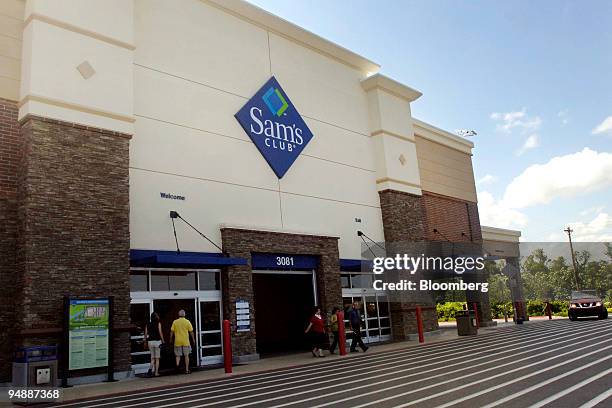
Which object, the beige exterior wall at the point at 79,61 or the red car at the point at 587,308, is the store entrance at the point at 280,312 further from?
the red car at the point at 587,308

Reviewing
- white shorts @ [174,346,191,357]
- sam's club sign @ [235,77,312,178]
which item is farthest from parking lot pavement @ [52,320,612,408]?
sam's club sign @ [235,77,312,178]

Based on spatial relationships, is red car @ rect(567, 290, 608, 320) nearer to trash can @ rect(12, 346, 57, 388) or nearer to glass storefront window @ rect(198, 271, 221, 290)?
glass storefront window @ rect(198, 271, 221, 290)

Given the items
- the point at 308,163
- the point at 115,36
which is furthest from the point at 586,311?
the point at 115,36

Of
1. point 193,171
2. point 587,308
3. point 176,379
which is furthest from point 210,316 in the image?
point 587,308

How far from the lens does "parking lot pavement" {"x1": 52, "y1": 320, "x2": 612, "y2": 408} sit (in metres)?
7.77

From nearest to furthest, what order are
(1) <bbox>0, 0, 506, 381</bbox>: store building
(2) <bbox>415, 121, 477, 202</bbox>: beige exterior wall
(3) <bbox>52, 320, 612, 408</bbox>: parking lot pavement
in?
(3) <bbox>52, 320, 612, 408</bbox>: parking lot pavement, (1) <bbox>0, 0, 506, 381</bbox>: store building, (2) <bbox>415, 121, 477, 202</bbox>: beige exterior wall

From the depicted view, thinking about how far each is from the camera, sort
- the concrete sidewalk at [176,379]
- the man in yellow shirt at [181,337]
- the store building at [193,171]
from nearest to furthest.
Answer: the concrete sidewalk at [176,379], the store building at [193,171], the man in yellow shirt at [181,337]

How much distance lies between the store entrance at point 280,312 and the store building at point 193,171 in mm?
69

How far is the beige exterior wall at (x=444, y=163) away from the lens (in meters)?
27.3

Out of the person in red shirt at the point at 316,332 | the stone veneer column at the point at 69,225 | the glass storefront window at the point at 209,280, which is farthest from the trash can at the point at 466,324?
the stone veneer column at the point at 69,225

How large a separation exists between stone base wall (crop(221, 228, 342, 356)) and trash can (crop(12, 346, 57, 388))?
232 inches

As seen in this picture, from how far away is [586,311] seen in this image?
26.8 metres

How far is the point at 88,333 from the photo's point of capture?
12.6 m

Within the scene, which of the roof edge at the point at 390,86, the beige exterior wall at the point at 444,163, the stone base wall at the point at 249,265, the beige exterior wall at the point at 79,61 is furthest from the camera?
the beige exterior wall at the point at 444,163
